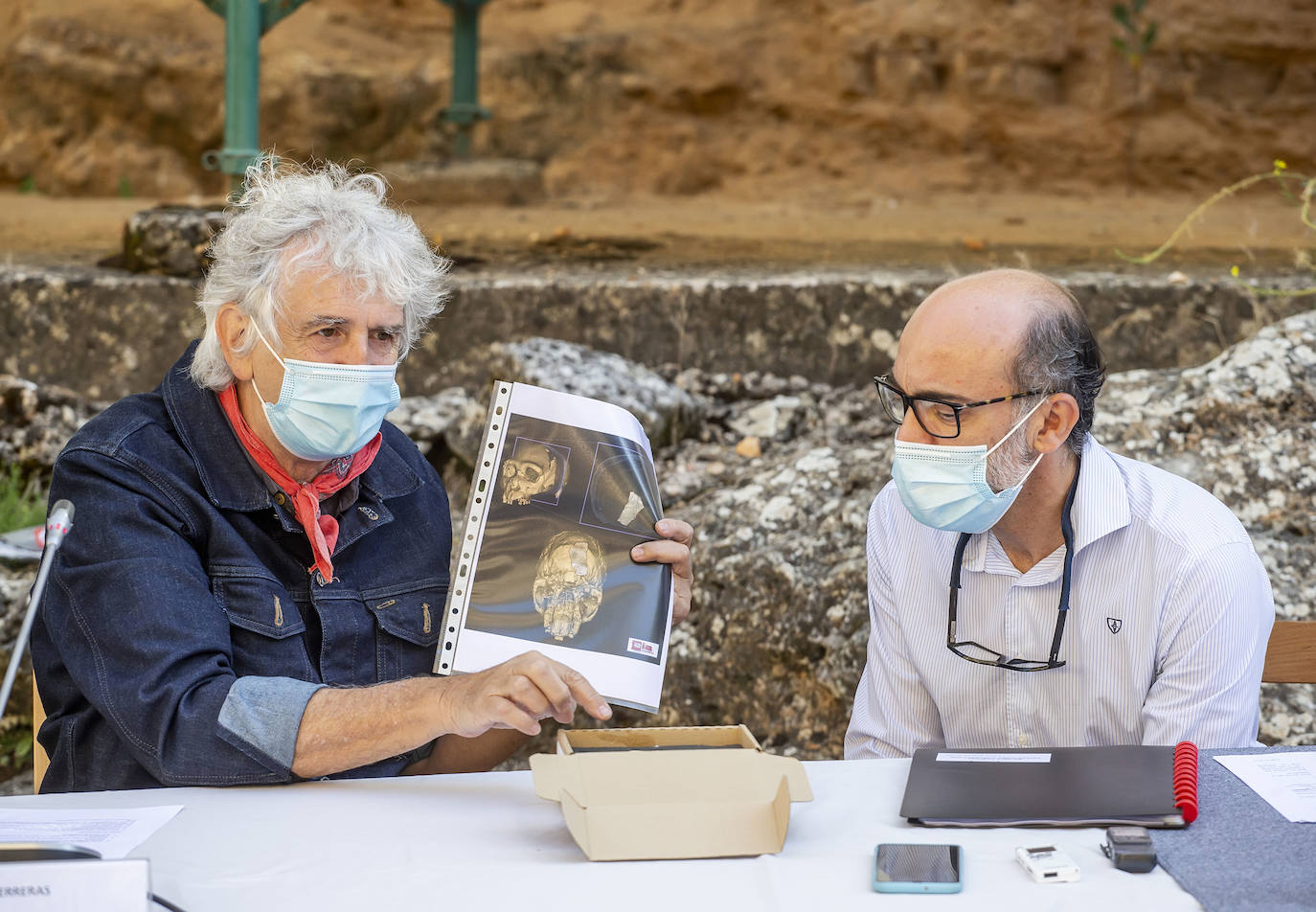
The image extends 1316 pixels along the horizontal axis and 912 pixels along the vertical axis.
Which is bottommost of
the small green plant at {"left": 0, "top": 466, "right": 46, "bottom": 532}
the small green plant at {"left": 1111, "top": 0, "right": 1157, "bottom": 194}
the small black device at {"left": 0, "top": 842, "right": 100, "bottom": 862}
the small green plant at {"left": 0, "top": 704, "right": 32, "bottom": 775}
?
the small green plant at {"left": 0, "top": 704, "right": 32, "bottom": 775}

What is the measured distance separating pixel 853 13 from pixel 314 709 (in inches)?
299

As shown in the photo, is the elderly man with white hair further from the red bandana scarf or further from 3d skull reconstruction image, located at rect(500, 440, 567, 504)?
3d skull reconstruction image, located at rect(500, 440, 567, 504)

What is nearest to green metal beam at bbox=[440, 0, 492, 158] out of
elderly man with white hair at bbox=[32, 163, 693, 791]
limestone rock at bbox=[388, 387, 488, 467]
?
limestone rock at bbox=[388, 387, 488, 467]

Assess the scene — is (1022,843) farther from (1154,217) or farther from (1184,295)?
(1154,217)

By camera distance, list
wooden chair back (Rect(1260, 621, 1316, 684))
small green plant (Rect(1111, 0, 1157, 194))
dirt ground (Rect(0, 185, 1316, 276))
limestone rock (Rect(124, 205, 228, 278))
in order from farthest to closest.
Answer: small green plant (Rect(1111, 0, 1157, 194)), dirt ground (Rect(0, 185, 1316, 276)), limestone rock (Rect(124, 205, 228, 278)), wooden chair back (Rect(1260, 621, 1316, 684))

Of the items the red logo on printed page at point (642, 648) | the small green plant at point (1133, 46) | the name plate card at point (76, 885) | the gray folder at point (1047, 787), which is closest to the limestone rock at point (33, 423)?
the red logo on printed page at point (642, 648)

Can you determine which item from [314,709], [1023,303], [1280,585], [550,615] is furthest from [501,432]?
[1280,585]

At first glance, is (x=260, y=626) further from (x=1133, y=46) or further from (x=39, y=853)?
(x=1133, y=46)

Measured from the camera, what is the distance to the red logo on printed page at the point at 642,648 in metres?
1.98

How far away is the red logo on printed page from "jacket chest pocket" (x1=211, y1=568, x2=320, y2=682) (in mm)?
528

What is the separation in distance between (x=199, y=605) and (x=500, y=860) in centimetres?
64

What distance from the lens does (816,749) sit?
132 inches

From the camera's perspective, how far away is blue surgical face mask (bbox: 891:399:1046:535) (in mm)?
2172

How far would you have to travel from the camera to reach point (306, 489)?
7.29ft
